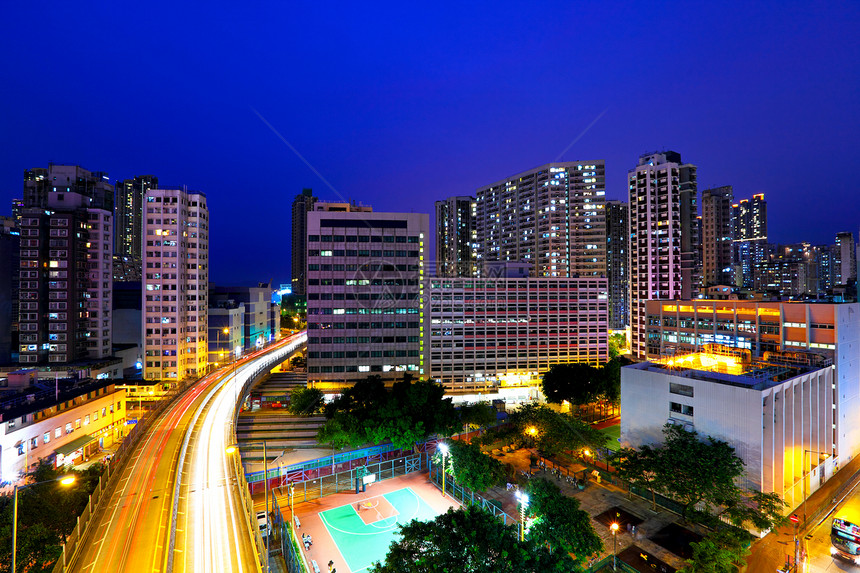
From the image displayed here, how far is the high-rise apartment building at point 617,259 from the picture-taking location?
150 meters

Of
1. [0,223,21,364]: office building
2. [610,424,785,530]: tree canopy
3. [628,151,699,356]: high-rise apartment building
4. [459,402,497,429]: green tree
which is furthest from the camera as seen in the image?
[628,151,699,356]: high-rise apartment building

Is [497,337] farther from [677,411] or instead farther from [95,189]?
[95,189]

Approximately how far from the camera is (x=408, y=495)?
39.1 m

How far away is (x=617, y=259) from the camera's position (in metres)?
156

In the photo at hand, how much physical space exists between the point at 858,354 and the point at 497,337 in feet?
165

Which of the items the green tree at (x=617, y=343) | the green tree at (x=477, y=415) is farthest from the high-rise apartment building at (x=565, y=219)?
the green tree at (x=477, y=415)

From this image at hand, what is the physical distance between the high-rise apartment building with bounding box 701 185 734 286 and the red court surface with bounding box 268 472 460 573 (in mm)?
133721

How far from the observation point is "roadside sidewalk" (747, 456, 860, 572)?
2978cm

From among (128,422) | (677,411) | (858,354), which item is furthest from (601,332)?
(128,422)

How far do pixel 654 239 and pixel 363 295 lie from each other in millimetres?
77682

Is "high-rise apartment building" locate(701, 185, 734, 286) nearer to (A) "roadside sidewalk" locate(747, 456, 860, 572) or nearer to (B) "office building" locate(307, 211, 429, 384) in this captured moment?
(A) "roadside sidewalk" locate(747, 456, 860, 572)

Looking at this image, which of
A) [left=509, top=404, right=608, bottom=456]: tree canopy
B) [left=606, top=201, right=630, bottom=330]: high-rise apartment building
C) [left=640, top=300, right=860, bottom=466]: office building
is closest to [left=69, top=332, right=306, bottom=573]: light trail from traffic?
[left=509, top=404, right=608, bottom=456]: tree canopy

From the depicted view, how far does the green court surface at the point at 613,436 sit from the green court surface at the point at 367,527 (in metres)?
26.2

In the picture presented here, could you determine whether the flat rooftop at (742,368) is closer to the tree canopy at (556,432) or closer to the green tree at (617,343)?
the tree canopy at (556,432)
